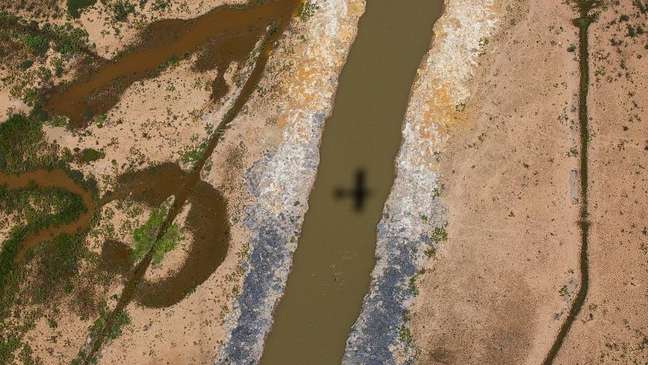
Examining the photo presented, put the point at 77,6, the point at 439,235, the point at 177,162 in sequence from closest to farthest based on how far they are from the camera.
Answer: the point at 439,235 → the point at 177,162 → the point at 77,6

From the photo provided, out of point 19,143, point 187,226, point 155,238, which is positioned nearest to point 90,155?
point 19,143

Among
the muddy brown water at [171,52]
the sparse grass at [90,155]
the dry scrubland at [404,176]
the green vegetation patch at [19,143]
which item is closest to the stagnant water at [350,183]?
the dry scrubland at [404,176]

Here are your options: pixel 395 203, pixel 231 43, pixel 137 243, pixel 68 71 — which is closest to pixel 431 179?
pixel 395 203

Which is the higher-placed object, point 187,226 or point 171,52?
point 171,52

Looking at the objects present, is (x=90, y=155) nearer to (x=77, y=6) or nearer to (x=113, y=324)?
(x=77, y=6)

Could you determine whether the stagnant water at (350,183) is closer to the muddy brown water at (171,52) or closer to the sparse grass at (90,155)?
the muddy brown water at (171,52)

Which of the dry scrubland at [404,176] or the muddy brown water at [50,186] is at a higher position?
the dry scrubland at [404,176]

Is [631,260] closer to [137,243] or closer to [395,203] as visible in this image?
[395,203]
